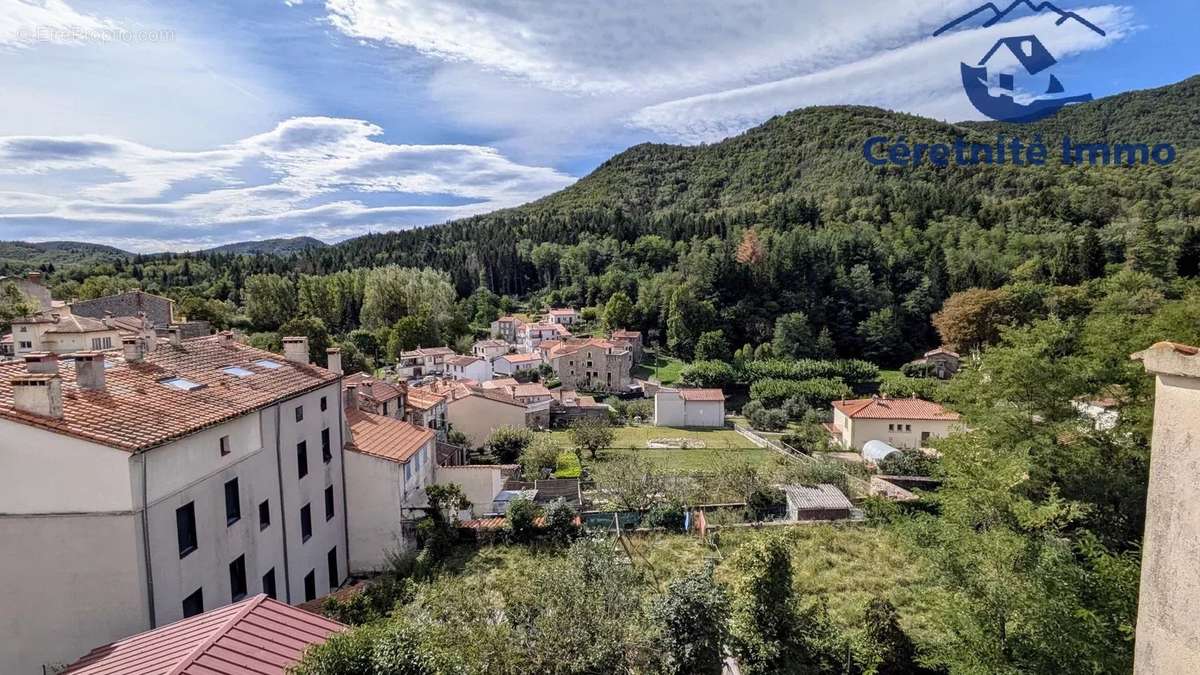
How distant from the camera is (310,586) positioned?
16797 mm

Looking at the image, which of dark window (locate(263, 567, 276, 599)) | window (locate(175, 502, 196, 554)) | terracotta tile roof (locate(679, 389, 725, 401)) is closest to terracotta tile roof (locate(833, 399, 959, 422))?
terracotta tile roof (locate(679, 389, 725, 401))

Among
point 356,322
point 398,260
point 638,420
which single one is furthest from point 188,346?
point 398,260

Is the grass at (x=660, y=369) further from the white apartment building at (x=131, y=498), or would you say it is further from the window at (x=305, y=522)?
the white apartment building at (x=131, y=498)

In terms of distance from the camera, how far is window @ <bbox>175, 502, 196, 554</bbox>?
11.5m

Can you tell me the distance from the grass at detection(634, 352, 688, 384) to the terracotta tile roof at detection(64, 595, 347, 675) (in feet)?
226

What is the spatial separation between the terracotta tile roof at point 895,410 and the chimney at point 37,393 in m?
43.9

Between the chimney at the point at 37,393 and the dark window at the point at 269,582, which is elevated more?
the chimney at the point at 37,393

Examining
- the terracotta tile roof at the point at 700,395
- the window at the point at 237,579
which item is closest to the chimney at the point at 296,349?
the window at the point at 237,579

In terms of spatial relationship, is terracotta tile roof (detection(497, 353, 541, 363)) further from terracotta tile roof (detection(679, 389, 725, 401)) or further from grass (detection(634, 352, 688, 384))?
terracotta tile roof (detection(679, 389, 725, 401))

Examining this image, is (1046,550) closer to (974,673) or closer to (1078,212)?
(974,673)

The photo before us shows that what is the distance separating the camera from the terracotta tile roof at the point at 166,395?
10.5 meters

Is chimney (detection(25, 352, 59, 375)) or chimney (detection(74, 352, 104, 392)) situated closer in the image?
chimney (detection(25, 352, 59, 375))

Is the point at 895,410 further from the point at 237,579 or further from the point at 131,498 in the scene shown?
the point at 131,498

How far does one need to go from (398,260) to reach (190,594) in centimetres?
12746
